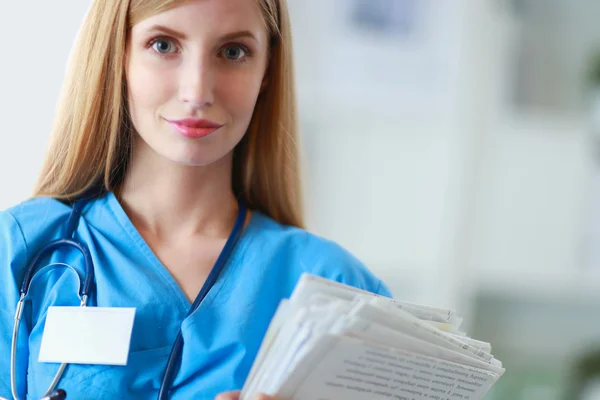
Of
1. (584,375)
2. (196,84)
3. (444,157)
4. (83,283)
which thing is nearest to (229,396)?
(83,283)

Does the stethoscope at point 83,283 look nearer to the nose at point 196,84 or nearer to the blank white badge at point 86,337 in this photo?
the blank white badge at point 86,337

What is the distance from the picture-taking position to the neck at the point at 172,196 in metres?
1.27

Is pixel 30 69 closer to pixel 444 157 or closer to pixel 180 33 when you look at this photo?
pixel 180 33

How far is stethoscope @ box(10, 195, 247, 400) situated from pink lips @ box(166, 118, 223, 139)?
204 mm

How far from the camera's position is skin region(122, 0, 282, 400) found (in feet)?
3.71

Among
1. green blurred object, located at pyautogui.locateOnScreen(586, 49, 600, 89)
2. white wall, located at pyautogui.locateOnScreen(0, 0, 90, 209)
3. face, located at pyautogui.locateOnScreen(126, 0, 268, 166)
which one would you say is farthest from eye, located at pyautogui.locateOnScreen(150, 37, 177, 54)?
green blurred object, located at pyautogui.locateOnScreen(586, 49, 600, 89)

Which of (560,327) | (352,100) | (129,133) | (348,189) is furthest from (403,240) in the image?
(129,133)

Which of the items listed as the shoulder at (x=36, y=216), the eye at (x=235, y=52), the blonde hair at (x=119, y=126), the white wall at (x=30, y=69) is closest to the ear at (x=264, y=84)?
the blonde hair at (x=119, y=126)

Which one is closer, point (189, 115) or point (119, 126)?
point (189, 115)

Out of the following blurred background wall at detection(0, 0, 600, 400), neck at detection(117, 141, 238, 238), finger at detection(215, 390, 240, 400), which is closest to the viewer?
finger at detection(215, 390, 240, 400)

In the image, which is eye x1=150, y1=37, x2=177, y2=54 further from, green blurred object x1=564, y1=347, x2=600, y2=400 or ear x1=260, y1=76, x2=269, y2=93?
green blurred object x1=564, y1=347, x2=600, y2=400

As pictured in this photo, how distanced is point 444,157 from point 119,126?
85.9 inches

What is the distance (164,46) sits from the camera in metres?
1.16

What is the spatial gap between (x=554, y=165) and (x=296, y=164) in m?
2.21
